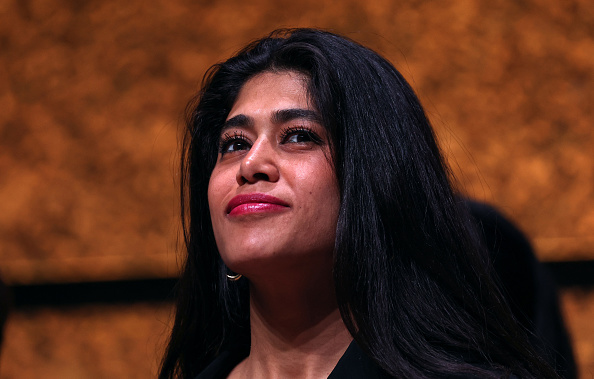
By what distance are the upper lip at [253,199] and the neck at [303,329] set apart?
134 millimetres

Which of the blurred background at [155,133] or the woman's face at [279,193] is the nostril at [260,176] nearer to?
the woman's face at [279,193]

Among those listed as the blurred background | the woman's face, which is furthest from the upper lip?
the blurred background

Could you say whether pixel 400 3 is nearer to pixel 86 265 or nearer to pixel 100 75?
pixel 100 75

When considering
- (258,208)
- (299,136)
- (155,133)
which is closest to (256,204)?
(258,208)

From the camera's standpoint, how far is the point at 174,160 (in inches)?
81.9

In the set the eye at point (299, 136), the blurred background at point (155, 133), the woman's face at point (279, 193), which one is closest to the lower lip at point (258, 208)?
the woman's face at point (279, 193)

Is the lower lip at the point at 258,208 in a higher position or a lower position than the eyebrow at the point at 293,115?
lower

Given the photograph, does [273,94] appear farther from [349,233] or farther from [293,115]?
[349,233]

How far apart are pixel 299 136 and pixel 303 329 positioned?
31 cm

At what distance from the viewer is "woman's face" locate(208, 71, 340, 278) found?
3.24ft

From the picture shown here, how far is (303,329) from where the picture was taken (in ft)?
3.50

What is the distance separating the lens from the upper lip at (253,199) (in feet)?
3.27

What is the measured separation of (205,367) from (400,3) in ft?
4.46

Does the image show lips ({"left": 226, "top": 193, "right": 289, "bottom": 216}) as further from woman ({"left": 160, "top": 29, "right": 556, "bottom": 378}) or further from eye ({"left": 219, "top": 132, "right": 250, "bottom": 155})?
eye ({"left": 219, "top": 132, "right": 250, "bottom": 155})
